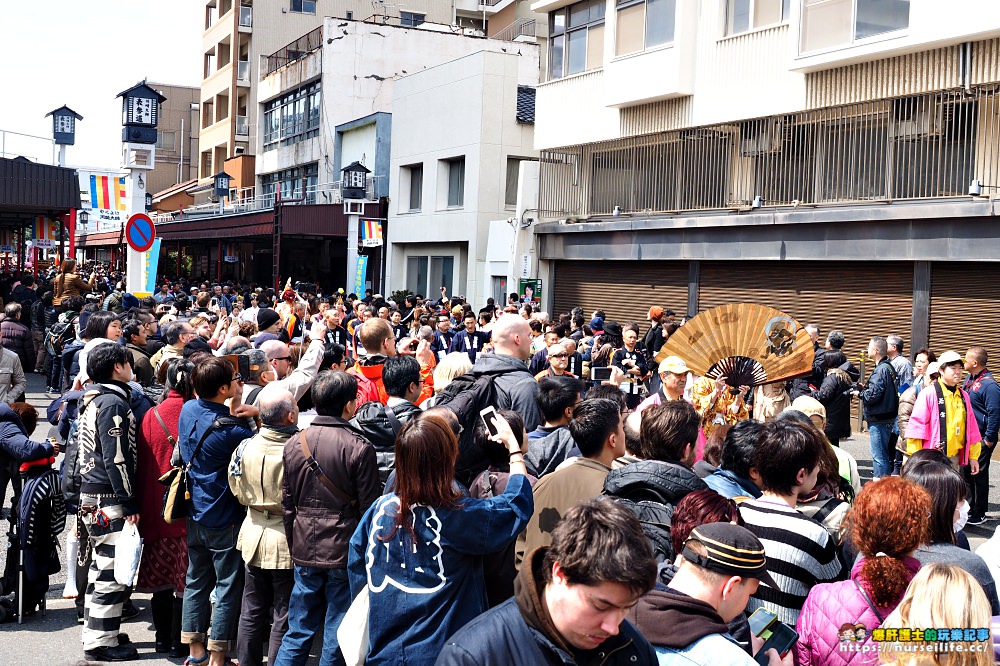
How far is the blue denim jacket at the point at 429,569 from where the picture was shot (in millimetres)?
3809

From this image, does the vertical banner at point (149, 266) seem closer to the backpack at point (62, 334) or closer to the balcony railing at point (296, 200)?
the backpack at point (62, 334)

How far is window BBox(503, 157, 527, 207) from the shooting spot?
3028 cm

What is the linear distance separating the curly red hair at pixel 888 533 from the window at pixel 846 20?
14.7 m

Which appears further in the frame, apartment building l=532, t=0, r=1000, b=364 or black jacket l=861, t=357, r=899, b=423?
apartment building l=532, t=0, r=1000, b=364

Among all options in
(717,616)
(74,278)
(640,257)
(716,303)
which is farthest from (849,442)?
(74,278)

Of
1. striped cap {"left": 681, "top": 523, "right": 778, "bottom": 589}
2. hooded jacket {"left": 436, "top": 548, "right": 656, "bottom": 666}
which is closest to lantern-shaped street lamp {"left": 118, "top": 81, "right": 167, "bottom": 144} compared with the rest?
striped cap {"left": 681, "top": 523, "right": 778, "bottom": 589}

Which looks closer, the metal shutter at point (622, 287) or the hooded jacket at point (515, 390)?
the hooded jacket at point (515, 390)

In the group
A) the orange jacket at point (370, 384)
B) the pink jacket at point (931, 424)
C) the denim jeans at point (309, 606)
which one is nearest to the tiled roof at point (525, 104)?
the pink jacket at point (931, 424)

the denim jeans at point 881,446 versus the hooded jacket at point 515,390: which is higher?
the hooded jacket at point 515,390

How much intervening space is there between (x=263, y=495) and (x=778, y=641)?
10.6 ft

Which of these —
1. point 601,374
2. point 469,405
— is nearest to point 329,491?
point 469,405

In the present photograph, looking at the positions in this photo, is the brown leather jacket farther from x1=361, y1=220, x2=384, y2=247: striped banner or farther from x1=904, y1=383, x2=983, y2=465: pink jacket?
x1=361, y1=220, x2=384, y2=247: striped banner

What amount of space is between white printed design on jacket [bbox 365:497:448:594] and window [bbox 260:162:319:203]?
118 ft

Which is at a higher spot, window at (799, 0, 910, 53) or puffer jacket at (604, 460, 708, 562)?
window at (799, 0, 910, 53)
